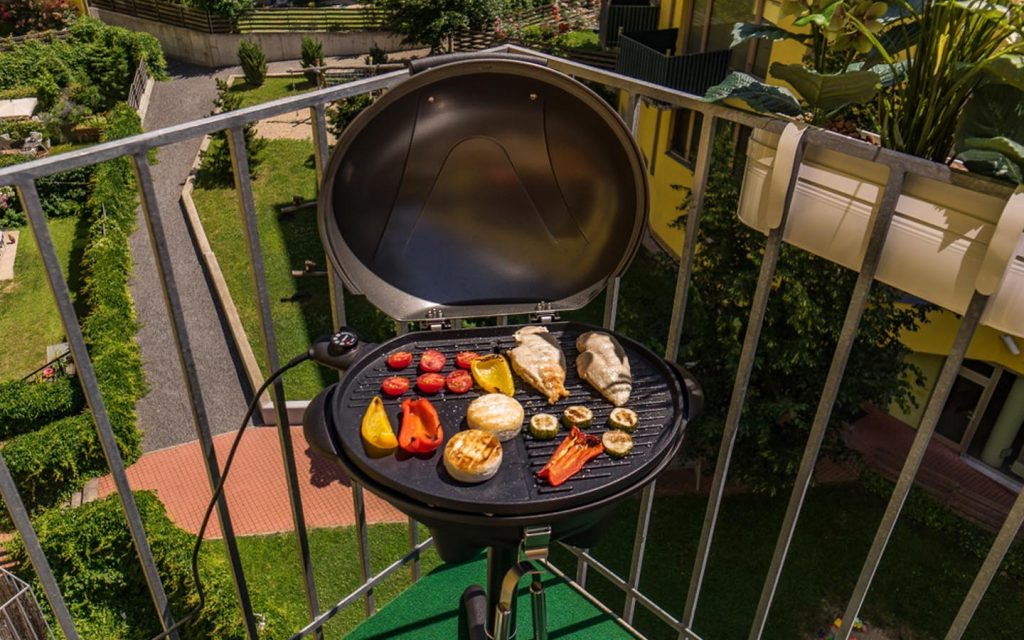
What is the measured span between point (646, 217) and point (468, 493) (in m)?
0.75

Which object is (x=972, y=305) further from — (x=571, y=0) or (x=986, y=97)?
(x=571, y=0)

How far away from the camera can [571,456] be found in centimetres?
144

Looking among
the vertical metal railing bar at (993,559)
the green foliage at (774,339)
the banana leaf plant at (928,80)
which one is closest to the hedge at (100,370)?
the green foliage at (774,339)

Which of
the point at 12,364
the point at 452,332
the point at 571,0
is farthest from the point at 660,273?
the point at 571,0

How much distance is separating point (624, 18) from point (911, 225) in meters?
11.8

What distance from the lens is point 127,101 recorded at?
19344 mm

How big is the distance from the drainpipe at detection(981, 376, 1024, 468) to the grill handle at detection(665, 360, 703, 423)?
8.11 meters

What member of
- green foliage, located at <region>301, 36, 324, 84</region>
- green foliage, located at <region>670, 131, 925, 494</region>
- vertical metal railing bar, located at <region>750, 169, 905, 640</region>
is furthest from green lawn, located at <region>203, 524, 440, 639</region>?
green foliage, located at <region>301, 36, 324, 84</region>

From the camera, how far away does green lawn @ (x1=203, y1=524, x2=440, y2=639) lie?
7.33 meters

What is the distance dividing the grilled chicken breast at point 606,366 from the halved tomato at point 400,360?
0.38 metres

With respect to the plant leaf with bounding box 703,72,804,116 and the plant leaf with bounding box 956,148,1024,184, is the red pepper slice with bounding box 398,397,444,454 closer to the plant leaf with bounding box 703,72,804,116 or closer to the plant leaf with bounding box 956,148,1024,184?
the plant leaf with bounding box 703,72,804,116

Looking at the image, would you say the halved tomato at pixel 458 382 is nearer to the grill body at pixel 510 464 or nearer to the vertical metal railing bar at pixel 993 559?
the grill body at pixel 510 464

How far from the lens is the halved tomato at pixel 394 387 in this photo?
5.25 feet

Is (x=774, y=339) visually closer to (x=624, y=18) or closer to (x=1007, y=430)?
(x=1007, y=430)
